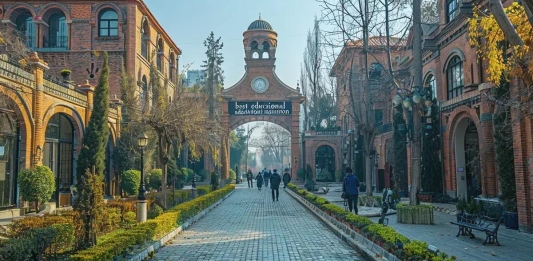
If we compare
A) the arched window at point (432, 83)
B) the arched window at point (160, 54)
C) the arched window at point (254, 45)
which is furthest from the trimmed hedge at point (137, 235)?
the arched window at point (254, 45)

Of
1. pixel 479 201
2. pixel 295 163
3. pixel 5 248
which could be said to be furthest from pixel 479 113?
pixel 295 163

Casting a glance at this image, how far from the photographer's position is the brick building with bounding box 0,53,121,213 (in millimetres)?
16109

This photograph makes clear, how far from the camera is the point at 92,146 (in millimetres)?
20969

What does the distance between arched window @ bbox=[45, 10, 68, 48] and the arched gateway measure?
16466 mm

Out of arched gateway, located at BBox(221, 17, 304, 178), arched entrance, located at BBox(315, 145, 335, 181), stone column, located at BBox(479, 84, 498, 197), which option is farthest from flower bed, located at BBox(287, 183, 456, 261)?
arched entrance, located at BBox(315, 145, 335, 181)

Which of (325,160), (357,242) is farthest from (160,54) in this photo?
(357,242)

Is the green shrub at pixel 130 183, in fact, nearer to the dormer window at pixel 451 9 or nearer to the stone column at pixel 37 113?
the stone column at pixel 37 113

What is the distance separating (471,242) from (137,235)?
7.53m

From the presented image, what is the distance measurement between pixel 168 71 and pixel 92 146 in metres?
20.6

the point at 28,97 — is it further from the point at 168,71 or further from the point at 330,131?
the point at 330,131

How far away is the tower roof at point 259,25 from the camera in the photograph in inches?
1791

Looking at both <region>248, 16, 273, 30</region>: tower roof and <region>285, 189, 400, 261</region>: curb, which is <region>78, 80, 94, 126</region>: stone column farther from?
<region>248, 16, 273, 30</region>: tower roof

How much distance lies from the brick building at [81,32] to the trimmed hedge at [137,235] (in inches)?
693

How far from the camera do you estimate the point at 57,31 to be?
3109cm
